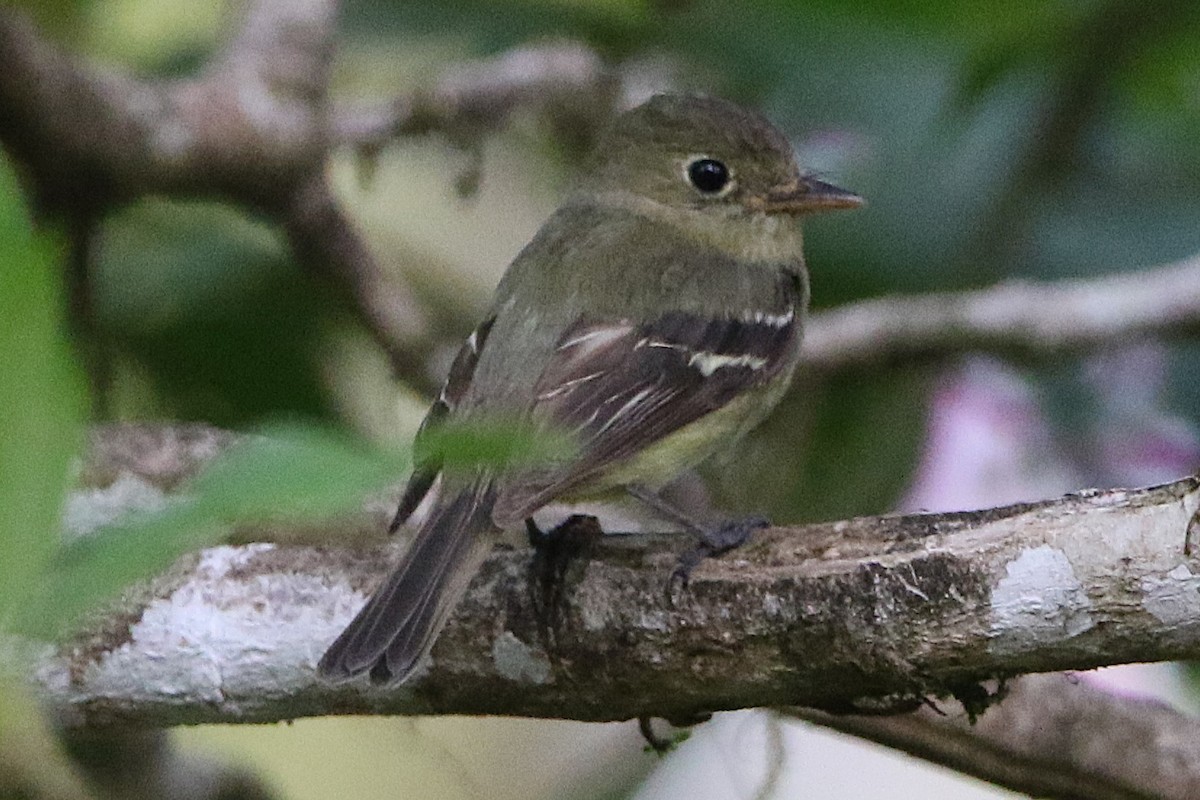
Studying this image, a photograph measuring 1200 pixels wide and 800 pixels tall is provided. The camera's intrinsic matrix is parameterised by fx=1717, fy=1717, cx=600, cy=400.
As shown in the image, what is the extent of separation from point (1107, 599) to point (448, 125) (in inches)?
96.9

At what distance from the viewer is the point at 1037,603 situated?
201cm

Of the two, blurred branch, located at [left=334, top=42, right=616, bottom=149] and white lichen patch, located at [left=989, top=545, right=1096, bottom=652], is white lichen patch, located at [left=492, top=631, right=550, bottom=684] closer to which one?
white lichen patch, located at [left=989, top=545, right=1096, bottom=652]

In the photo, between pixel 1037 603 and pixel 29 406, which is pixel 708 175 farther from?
pixel 29 406

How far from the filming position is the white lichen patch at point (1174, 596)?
6.24 feet

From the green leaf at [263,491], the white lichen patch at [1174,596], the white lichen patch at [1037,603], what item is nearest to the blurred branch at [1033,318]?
the white lichen patch at [1037,603]

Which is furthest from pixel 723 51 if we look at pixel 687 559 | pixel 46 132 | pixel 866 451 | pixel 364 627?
pixel 364 627

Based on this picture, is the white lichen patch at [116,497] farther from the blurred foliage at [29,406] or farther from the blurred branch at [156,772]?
the blurred foliage at [29,406]

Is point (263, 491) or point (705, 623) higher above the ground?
point (705, 623)

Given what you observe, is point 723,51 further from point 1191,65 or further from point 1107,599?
point 1107,599

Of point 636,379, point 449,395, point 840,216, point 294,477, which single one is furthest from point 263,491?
point 840,216

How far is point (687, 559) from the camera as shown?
2400 millimetres

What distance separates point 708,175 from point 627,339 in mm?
753

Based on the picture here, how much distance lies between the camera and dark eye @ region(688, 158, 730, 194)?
11.9 ft

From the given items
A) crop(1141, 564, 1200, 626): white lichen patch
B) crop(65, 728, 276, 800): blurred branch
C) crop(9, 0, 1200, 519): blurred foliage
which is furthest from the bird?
crop(1141, 564, 1200, 626): white lichen patch
